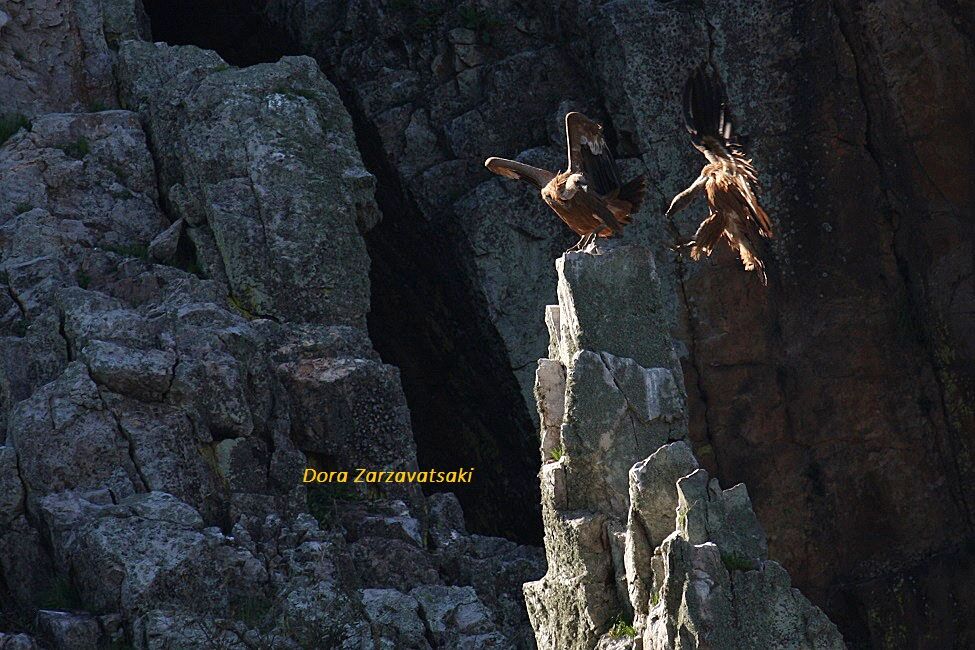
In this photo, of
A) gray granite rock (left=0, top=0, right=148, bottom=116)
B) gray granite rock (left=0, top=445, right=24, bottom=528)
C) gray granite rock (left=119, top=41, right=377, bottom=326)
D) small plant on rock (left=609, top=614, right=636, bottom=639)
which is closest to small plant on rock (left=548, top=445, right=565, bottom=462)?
small plant on rock (left=609, top=614, right=636, bottom=639)

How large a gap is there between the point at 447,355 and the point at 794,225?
4659 millimetres

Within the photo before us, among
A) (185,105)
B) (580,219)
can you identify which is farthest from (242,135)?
(580,219)

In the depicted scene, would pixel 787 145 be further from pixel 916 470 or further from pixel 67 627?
pixel 67 627

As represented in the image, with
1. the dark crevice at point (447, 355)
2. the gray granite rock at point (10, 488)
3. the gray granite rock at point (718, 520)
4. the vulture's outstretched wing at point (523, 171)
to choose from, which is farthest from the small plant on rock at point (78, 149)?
the gray granite rock at point (718, 520)

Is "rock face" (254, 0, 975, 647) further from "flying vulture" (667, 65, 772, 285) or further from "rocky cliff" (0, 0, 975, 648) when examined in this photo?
"flying vulture" (667, 65, 772, 285)

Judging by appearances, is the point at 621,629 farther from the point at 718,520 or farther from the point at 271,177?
the point at 271,177

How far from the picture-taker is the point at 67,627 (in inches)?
593

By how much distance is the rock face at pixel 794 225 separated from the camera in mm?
22750

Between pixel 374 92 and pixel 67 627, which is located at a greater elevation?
pixel 374 92

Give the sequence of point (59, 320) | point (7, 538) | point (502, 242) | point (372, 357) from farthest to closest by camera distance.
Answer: point (502, 242), point (372, 357), point (59, 320), point (7, 538)

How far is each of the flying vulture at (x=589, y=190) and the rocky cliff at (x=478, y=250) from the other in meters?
3.77

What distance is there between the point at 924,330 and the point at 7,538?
12188mm

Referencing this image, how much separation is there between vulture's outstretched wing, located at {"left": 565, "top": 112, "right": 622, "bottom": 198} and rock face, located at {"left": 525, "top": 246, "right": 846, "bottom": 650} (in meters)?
0.86

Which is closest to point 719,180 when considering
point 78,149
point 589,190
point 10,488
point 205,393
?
point 589,190
